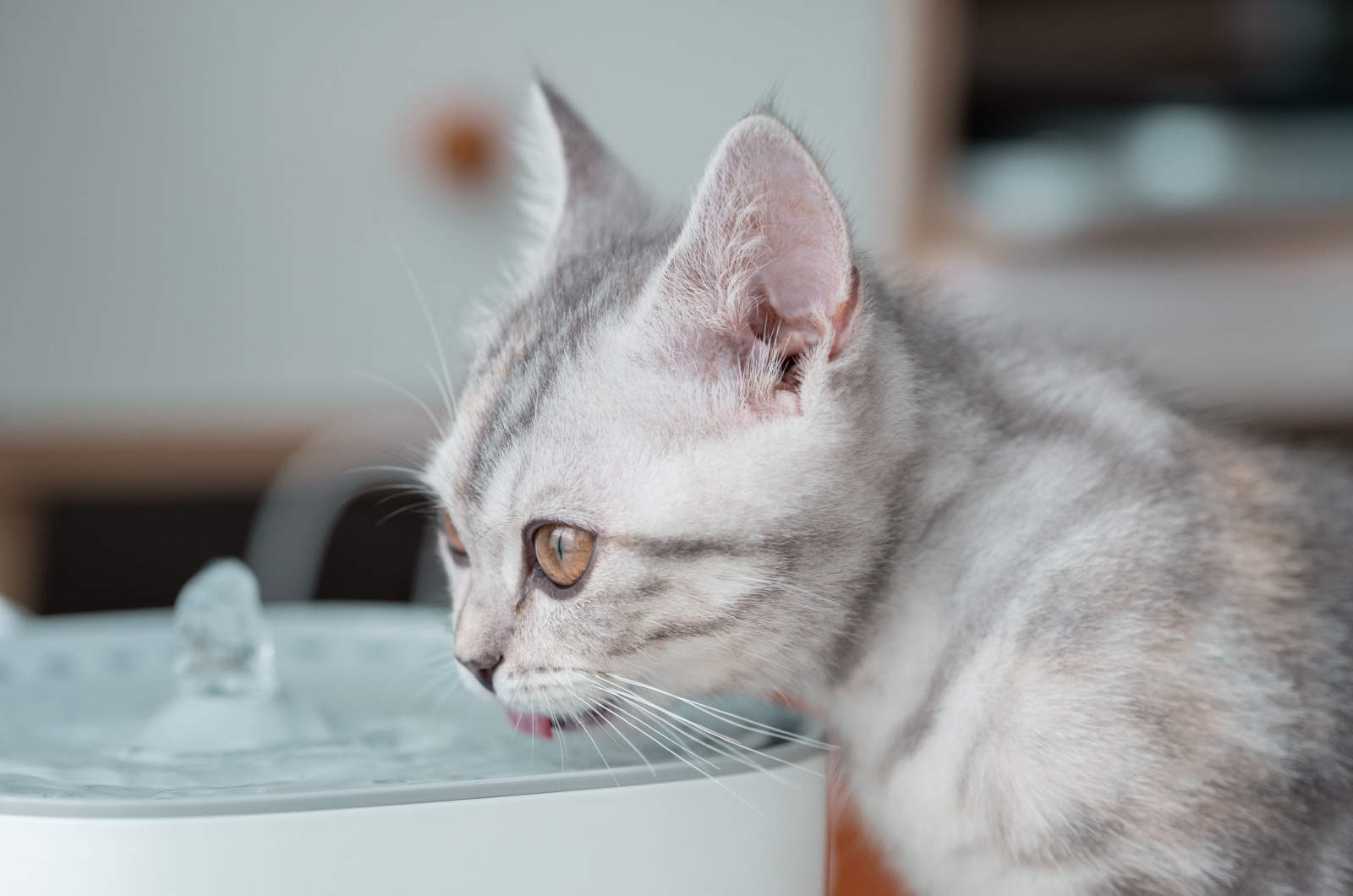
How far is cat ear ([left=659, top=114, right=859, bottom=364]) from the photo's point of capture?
61 cm

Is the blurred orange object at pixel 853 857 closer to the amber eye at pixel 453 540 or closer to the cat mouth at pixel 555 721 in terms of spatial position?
the cat mouth at pixel 555 721

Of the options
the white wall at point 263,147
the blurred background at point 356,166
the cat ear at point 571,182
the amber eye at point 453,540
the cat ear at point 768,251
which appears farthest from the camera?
the white wall at point 263,147

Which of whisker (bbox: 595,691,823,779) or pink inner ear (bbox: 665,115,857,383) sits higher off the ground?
pink inner ear (bbox: 665,115,857,383)

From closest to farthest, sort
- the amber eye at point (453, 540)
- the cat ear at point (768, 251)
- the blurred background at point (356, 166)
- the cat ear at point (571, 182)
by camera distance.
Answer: the cat ear at point (768, 251)
the amber eye at point (453, 540)
the cat ear at point (571, 182)
the blurred background at point (356, 166)

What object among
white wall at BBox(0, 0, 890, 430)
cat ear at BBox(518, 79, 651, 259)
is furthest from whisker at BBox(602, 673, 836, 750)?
white wall at BBox(0, 0, 890, 430)

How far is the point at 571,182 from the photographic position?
91 cm

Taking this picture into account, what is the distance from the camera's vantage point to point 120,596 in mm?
2637

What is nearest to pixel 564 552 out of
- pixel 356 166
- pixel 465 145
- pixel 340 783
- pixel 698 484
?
pixel 698 484

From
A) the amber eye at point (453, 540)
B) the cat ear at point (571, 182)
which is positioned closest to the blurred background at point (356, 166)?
the cat ear at point (571, 182)

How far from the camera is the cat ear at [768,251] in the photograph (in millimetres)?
606

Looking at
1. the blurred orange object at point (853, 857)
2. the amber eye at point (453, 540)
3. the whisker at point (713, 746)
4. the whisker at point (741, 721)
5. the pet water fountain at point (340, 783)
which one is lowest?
the blurred orange object at point (853, 857)

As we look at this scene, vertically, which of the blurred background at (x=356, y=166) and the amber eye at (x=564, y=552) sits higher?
the blurred background at (x=356, y=166)

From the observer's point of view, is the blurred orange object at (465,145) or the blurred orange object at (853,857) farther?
the blurred orange object at (465,145)

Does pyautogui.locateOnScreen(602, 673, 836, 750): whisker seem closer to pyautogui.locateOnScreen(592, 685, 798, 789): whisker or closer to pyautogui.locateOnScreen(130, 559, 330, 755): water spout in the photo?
pyautogui.locateOnScreen(592, 685, 798, 789): whisker
